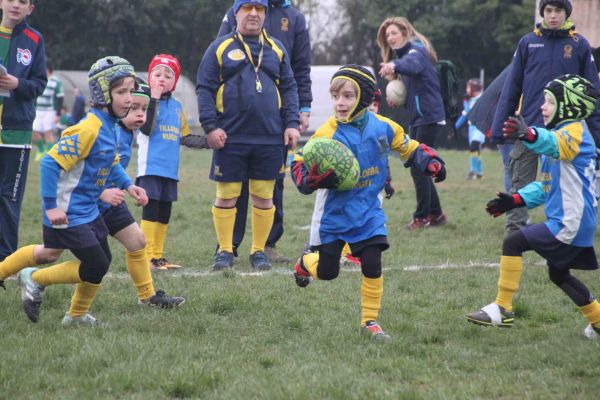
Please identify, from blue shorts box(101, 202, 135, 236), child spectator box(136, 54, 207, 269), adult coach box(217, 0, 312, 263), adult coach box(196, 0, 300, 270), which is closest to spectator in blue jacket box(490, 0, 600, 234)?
adult coach box(217, 0, 312, 263)

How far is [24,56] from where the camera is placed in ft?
23.7

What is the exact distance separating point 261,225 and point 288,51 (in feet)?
5.58

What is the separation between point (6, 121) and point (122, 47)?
126ft

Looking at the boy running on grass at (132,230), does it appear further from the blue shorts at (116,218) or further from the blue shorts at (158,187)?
the blue shorts at (158,187)

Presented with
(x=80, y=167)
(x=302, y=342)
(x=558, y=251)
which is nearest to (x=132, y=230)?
(x=80, y=167)

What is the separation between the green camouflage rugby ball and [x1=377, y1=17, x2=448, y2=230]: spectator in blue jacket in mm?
4705

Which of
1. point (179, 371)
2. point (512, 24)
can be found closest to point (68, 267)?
point (179, 371)

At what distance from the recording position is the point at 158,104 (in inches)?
320

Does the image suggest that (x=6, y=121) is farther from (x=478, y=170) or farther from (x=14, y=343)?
(x=478, y=170)

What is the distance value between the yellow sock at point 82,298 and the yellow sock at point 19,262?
1.29ft

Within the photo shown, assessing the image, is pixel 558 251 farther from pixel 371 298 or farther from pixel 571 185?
pixel 371 298

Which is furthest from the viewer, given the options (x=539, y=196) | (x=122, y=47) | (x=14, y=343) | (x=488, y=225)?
(x=122, y=47)

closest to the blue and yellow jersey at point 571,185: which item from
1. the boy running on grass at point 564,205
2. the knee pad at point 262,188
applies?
the boy running on grass at point 564,205

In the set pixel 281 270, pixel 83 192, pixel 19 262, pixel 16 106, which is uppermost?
pixel 16 106
